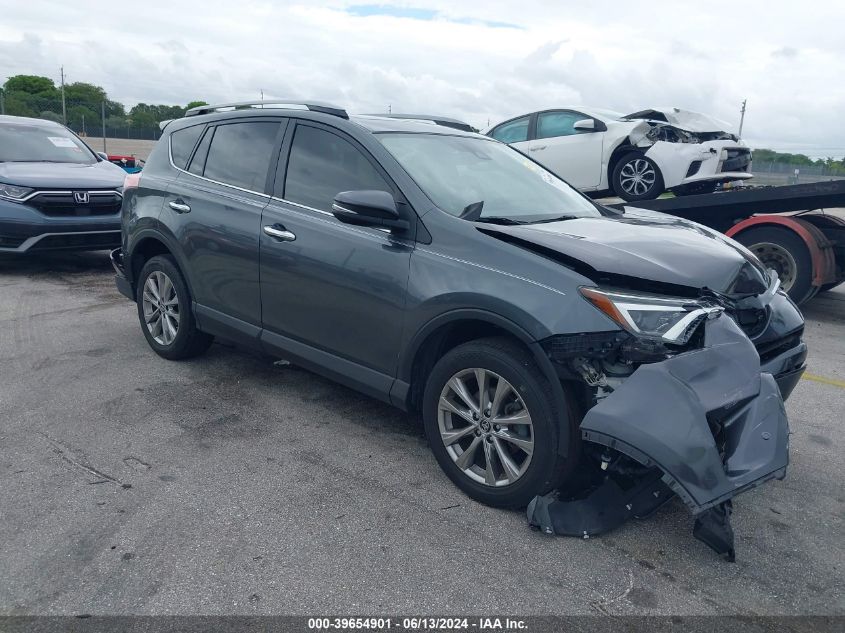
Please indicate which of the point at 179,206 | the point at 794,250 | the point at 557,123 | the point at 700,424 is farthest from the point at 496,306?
the point at 557,123

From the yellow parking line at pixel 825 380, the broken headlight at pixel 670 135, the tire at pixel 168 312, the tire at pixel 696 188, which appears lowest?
the yellow parking line at pixel 825 380

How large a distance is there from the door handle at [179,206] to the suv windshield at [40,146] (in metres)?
5.35

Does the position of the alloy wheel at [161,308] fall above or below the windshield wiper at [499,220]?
below

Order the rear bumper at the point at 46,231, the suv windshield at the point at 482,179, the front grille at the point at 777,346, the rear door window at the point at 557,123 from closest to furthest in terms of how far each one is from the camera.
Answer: the front grille at the point at 777,346
the suv windshield at the point at 482,179
the rear bumper at the point at 46,231
the rear door window at the point at 557,123

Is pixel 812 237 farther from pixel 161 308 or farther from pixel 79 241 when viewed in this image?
pixel 79 241

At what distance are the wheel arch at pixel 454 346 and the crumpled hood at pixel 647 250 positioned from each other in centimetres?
40

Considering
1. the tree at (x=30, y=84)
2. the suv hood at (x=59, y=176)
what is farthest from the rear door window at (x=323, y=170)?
the tree at (x=30, y=84)

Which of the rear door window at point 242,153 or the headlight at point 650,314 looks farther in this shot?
the rear door window at point 242,153

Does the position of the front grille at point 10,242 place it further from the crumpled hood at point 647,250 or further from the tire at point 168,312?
the crumpled hood at point 647,250

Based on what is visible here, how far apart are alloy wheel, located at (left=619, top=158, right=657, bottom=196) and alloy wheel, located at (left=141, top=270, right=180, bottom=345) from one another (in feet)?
20.5

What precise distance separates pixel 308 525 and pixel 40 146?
8419 mm

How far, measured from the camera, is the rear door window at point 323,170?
3.95m

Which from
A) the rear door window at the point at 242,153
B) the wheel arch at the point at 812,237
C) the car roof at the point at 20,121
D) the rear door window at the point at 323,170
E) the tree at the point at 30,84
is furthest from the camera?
the tree at the point at 30,84

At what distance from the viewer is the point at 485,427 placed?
3338 millimetres
